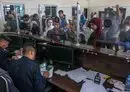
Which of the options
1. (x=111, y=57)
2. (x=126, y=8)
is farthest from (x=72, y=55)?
(x=126, y=8)

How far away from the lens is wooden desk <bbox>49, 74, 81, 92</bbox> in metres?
2.05

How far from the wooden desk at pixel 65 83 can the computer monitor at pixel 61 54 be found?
28 centimetres

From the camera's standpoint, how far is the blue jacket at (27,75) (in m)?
1.93

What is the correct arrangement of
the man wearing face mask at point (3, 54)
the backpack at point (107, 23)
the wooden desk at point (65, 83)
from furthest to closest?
the backpack at point (107, 23)
the man wearing face mask at point (3, 54)
the wooden desk at point (65, 83)

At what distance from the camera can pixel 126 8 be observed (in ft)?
26.2

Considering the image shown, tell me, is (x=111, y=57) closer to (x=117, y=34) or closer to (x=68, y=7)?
(x=117, y=34)

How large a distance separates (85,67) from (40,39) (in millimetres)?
897

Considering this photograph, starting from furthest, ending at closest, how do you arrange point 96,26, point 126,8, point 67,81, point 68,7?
point 68,7, point 126,8, point 96,26, point 67,81

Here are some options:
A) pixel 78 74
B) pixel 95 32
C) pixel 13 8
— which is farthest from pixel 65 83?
pixel 13 8

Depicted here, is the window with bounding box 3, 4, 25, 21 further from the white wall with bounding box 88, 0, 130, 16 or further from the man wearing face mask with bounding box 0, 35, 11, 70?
the white wall with bounding box 88, 0, 130, 16

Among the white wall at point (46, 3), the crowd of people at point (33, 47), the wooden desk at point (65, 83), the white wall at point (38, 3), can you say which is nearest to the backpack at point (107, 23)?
the crowd of people at point (33, 47)

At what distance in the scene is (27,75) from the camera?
193cm

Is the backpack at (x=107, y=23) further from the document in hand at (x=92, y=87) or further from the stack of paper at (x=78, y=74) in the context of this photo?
the document in hand at (x=92, y=87)

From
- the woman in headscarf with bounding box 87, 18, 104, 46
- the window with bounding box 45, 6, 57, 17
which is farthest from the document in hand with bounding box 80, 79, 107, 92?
the window with bounding box 45, 6, 57, 17
